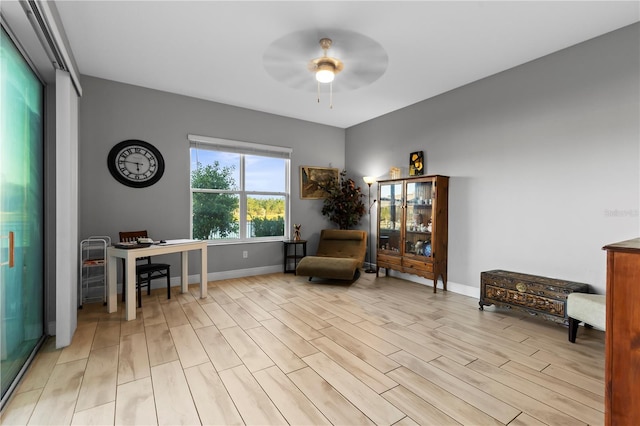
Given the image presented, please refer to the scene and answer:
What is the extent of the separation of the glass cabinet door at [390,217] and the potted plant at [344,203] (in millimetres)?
726

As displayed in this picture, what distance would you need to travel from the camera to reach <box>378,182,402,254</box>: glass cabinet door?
4.51 meters

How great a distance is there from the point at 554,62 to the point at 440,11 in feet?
5.22

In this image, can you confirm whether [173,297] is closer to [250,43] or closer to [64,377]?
[64,377]

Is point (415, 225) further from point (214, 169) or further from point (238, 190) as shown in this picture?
point (214, 169)

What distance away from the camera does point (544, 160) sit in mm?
3172

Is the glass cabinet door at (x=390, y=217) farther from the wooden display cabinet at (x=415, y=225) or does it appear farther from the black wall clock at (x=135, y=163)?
the black wall clock at (x=135, y=163)

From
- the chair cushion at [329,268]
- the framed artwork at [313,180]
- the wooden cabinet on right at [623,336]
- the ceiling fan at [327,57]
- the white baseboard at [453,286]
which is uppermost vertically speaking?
the ceiling fan at [327,57]

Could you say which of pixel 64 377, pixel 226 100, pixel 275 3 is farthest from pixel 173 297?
pixel 275 3

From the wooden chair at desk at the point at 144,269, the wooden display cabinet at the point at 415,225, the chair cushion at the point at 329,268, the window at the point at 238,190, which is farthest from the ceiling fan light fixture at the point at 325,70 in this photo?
the wooden chair at desk at the point at 144,269

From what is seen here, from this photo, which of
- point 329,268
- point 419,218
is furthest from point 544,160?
point 329,268

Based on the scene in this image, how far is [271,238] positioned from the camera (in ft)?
16.9

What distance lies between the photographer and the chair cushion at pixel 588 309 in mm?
2277

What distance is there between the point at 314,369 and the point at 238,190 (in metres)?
3.35

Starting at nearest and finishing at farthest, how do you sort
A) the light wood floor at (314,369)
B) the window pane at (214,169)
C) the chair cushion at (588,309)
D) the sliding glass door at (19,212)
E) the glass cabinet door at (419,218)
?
the light wood floor at (314,369) < the sliding glass door at (19,212) < the chair cushion at (588,309) < the glass cabinet door at (419,218) < the window pane at (214,169)
